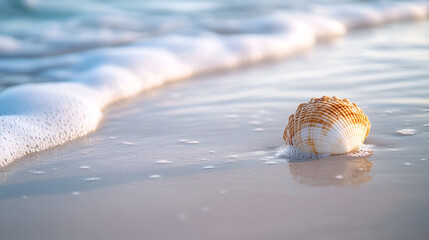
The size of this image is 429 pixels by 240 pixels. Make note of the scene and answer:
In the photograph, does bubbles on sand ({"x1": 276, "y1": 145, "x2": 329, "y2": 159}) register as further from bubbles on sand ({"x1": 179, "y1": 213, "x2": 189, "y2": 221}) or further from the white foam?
bubbles on sand ({"x1": 179, "y1": 213, "x2": 189, "y2": 221})

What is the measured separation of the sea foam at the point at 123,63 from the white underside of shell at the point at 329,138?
1393 millimetres

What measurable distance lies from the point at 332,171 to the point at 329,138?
0.56ft

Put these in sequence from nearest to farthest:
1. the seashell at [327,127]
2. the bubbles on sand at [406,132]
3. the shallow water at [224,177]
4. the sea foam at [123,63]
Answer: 1. the shallow water at [224,177]
2. the seashell at [327,127]
3. the bubbles on sand at [406,132]
4. the sea foam at [123,63]

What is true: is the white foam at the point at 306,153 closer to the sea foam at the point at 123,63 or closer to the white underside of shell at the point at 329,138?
the white underside of shell at the point at 329,138

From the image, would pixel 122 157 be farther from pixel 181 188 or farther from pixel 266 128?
pixel 266 128

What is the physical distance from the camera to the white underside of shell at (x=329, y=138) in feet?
7.59

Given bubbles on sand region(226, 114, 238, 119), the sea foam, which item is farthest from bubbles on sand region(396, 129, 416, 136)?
the sea foam

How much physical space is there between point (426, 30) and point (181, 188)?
5.01 meters

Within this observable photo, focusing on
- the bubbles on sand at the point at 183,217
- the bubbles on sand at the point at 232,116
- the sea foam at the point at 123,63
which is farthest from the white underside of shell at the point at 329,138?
the sea foam at the point at 123,63

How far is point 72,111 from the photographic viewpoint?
331 centimetres

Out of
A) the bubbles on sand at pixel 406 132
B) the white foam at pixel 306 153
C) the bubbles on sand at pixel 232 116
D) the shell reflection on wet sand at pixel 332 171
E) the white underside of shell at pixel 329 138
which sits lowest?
the shell reflection on wet sand at pixel 332 171

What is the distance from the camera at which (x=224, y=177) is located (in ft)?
7.39

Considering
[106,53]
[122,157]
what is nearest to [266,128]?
[122,157]

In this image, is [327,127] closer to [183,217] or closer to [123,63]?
[183,217]
